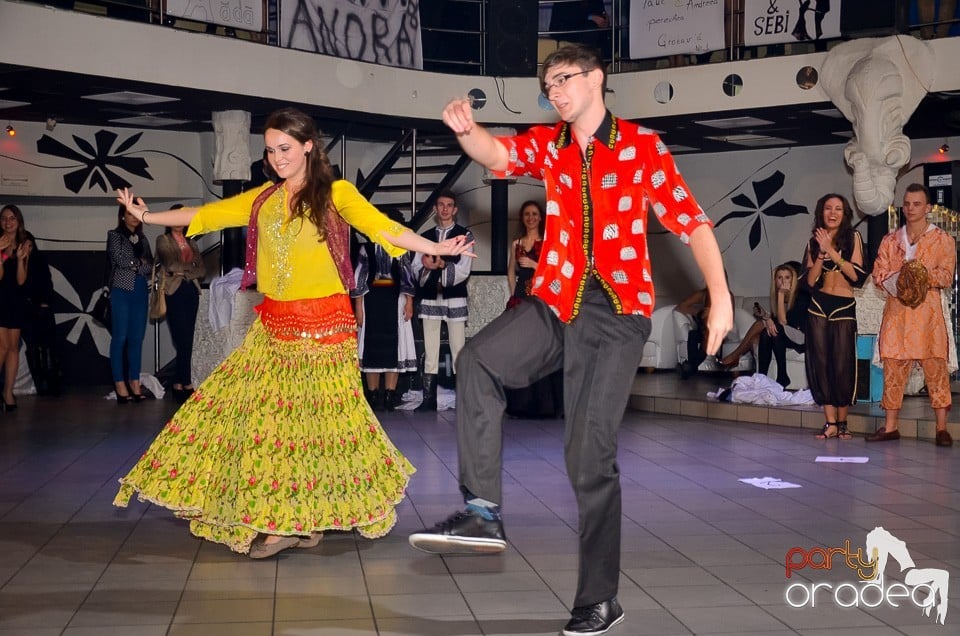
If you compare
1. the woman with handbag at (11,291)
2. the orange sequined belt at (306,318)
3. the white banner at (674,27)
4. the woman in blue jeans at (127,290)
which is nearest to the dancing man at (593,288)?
the orange sequined belt at (306,318)

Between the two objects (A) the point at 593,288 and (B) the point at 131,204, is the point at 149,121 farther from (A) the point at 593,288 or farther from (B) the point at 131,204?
(A) the point at 593,288

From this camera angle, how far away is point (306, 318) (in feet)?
15.8

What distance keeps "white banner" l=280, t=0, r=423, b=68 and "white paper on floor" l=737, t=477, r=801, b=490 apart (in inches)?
245

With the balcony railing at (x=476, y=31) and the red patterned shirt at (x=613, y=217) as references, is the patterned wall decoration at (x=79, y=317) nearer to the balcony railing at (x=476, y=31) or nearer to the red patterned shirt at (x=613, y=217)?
the balcony railing at (x=476, y=31)

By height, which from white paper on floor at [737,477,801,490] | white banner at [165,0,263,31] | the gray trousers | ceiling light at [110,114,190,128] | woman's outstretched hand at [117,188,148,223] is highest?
white banner at [165,0,263,31]

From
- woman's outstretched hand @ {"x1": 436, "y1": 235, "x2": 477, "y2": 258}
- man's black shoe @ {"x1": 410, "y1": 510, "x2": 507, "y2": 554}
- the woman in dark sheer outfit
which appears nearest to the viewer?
man's black shoe @ {"x1": 410, "y1": 510, "x2": 507, "y2": 554}

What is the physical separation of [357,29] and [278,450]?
25.4ft

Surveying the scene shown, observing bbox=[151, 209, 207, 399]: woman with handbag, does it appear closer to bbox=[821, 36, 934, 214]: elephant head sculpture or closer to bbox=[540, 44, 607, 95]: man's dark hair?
bbox=[821, 36, 934, 214]: elephant head sculpture

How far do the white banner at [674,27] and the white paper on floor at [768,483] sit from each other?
Answer: 6.13m

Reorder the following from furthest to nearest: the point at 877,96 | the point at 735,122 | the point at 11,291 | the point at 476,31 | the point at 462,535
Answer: the point at 476,31
the point at 735,122
the point at 877,96
the point at 11,291
the point at 462,535

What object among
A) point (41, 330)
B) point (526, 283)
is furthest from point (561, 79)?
point (41, 330)

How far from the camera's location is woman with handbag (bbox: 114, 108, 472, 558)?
4.67 metres

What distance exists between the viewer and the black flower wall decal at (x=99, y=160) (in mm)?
13164

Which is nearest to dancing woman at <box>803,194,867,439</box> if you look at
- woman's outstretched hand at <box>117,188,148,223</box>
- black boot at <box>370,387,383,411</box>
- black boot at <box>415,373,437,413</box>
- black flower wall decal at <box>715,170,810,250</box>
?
black boot at <box>415,373,437,413</box>
